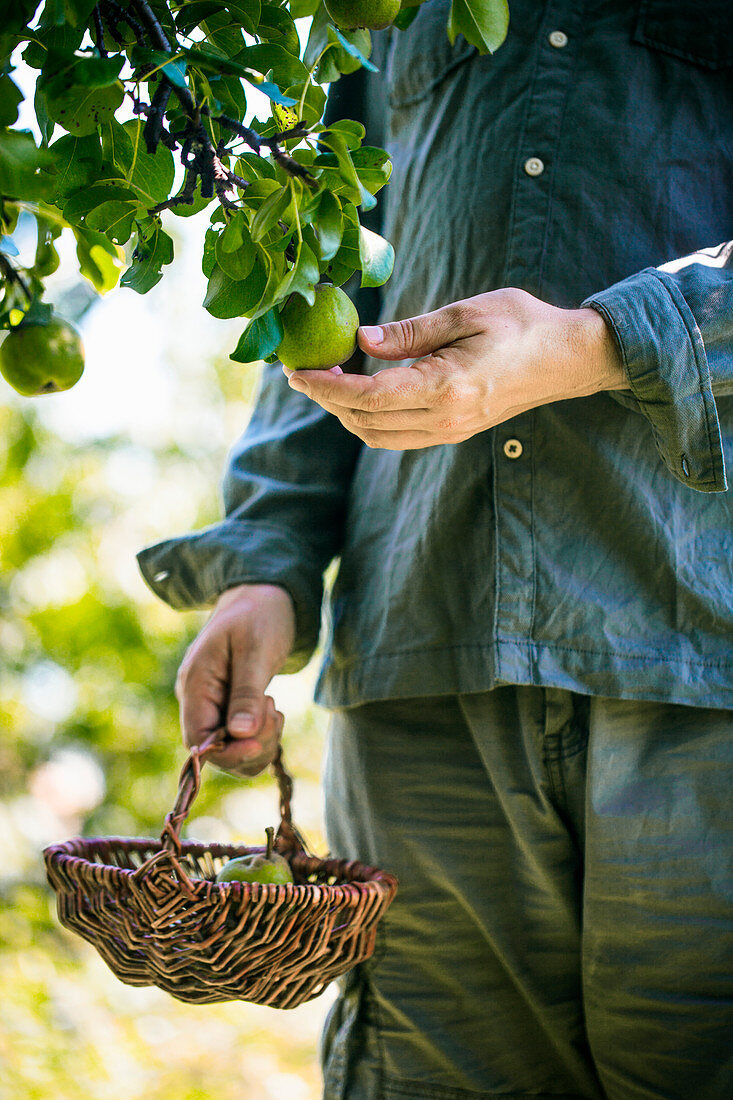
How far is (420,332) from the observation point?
644 mm

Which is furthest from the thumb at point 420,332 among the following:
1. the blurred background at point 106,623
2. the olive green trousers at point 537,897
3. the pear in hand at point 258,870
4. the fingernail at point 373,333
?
the blurred background at point 106,623

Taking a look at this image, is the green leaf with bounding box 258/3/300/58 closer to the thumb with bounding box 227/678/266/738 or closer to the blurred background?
the thumb with bounding box 227/678/266/738

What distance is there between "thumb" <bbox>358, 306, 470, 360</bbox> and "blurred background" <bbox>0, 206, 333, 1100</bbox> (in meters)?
2.35

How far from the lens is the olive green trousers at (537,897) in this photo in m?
0.74

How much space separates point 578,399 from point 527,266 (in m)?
0.12

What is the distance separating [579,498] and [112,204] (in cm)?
43

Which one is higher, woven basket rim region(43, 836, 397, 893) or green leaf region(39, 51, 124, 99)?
green leaf region(39, 51, 124, 99)

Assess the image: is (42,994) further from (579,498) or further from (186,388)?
(579,498)

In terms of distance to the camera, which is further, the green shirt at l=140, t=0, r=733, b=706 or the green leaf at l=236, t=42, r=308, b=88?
the green shirt at l=140, t=0, r=733, b=706

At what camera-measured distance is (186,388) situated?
3.69m

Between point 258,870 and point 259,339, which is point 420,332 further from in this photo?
point 258,870

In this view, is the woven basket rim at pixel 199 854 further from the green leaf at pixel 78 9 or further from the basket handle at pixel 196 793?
the green leaf at pixel 78 9

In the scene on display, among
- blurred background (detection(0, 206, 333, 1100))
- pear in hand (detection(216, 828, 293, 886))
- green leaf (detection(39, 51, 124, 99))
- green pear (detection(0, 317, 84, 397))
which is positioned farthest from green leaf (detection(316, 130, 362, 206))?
blurred background (detection(0, 206, 333, 1100))

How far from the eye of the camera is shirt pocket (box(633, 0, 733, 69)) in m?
0.81
